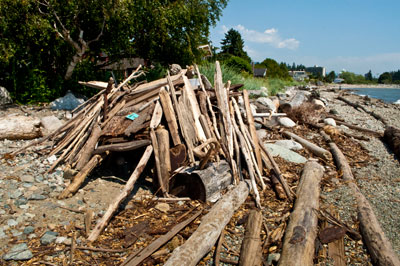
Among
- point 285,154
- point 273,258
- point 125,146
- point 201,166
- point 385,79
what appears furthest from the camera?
point 385,79

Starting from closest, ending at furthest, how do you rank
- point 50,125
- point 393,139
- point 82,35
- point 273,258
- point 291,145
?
point 273,258 → point 50,125 → point 291,145 → point 393,139 → point 82,35

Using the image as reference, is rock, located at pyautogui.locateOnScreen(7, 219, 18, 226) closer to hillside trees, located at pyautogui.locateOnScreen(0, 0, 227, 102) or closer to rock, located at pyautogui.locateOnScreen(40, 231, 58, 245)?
rock, located at pyautogui.locateOnScreen(40, 231, 58, 245)

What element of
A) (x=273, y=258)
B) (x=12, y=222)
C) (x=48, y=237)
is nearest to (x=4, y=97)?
(x=12, y=222)

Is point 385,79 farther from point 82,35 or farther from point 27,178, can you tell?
point 27,178

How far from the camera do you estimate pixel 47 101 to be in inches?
393

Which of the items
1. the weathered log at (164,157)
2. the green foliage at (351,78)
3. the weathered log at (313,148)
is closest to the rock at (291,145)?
the weathered log at (313,148)

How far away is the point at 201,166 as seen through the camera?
174 inches

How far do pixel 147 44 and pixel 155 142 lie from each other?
327 inches

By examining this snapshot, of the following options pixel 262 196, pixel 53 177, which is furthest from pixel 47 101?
pixel 262 196

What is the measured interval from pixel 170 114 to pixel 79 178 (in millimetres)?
1899

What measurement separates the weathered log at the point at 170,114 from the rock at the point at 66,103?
222 inches

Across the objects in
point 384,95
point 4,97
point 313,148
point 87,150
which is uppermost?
point 4,97

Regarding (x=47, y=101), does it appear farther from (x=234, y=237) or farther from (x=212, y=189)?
(x=234, y=237)

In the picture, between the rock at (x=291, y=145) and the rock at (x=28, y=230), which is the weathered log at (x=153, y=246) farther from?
the rock at (x=291, y=145)
